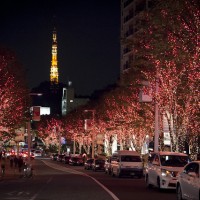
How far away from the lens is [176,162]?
91.4 ft

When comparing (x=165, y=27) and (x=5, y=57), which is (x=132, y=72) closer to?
(x=5, y=57)

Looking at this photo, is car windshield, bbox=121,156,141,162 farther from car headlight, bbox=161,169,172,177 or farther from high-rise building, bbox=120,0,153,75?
high-rise building, bbox=120,0,153,75

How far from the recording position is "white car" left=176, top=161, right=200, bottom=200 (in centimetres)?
1862

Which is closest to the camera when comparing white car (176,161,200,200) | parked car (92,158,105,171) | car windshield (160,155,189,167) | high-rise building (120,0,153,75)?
white car (176,161,200,200)

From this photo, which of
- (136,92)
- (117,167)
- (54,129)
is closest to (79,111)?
(54,129)

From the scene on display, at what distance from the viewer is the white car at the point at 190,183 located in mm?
18625

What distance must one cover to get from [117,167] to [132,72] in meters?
16.6

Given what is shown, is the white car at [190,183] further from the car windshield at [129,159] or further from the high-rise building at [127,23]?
the high-rise building at [127,23]

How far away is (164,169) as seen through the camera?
2678 centimetres

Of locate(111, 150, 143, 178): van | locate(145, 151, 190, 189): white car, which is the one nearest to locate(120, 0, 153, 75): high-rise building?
locate(111, 150, 143, 178): van

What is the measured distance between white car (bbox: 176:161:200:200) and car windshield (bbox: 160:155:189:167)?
6366 mm

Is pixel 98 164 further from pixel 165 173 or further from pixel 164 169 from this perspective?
pixel 165 173

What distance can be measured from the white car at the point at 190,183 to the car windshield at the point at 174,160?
6.37m

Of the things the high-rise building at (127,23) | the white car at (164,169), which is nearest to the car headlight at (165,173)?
the white car at (164,169)
